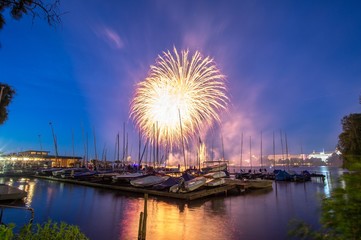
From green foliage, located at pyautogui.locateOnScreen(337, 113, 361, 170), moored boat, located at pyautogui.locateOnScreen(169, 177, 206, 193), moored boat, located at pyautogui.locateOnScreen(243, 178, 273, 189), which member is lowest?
moored boat, located at pyautogui.locateOnScreen(243, 178, 273, 189)

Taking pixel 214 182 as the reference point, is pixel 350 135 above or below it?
above

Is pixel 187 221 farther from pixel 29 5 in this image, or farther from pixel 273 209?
pixel 29 5

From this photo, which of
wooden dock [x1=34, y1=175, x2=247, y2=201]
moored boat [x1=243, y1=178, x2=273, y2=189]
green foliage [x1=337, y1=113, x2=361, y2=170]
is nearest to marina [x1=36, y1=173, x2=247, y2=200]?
wooden dock [x1=34, y1=175, x2=247, y2=201]

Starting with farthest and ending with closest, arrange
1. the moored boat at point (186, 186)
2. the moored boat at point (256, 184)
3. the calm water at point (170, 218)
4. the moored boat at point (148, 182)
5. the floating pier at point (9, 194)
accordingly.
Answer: the moored boat at point (256, 184) < the moored boat at point (148, 182) < the moored boat at point (186, 186) < the floating pier at point (9, 194) < the calm water at point (170, 218)

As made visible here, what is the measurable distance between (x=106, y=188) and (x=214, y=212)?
813 inches

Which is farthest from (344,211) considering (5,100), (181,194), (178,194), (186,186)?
(5,100)

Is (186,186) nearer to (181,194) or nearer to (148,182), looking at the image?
(181,194)

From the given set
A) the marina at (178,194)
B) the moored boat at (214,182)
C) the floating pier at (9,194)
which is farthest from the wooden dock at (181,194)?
the floating pier at (9,194)

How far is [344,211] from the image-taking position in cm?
356

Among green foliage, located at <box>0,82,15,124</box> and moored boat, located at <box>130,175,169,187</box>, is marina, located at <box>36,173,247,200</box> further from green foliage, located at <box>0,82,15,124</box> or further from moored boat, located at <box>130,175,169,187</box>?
green foliage, located at <box>0,82,15,124</box>

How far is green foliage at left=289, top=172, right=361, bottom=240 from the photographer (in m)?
3.48

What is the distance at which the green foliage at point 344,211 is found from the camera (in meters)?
3.48

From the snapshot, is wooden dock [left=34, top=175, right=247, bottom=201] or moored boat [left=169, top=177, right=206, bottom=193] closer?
wooden dock [left=34, top=175, right=247, bottom=201]

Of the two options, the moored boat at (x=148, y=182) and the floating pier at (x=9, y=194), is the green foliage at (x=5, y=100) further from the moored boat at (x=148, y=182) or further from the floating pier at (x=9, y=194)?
the moored boat at (x=148, y=182)
